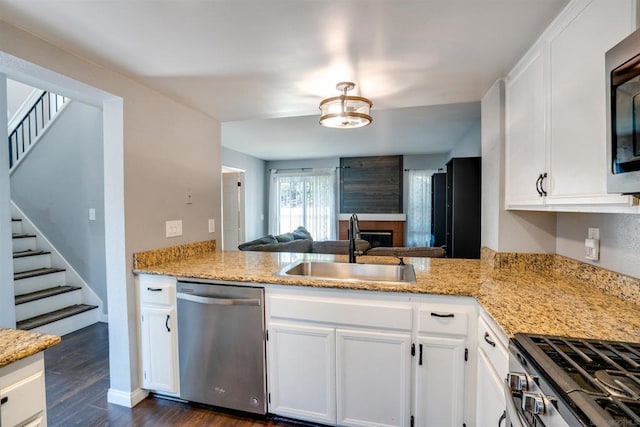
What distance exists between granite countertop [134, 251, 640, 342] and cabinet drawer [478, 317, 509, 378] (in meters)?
0.10

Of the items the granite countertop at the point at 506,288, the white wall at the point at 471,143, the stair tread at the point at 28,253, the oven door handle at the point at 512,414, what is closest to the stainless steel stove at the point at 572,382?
the oven door handle at the point at 512,414

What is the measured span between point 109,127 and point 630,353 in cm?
271

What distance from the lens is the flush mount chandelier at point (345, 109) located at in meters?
1.99

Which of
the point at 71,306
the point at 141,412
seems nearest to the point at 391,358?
the point at 141,412

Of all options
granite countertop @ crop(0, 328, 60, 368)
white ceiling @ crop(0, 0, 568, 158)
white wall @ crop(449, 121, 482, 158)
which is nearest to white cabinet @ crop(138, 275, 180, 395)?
granite countertop @ crop(0, 328, 60, 368)

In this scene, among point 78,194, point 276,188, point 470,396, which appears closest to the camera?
point 470,396

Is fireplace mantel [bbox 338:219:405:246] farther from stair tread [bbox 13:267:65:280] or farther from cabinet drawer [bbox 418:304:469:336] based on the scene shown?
cabinet drawer [bbox 418:304:469:336]

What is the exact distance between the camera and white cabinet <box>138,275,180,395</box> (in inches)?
A: 78.0

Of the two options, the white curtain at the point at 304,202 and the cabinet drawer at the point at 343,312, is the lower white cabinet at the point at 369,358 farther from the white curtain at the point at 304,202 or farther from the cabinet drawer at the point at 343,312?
the white curtain at the point at 304,202

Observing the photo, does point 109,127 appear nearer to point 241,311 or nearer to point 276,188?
point 241,311

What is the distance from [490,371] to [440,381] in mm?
341

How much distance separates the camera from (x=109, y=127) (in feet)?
6.51

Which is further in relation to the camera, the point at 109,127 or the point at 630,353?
the point at 109,127

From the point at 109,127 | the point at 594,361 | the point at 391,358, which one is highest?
the point at 109,127
